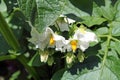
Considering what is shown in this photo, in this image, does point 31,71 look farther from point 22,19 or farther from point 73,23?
point 73,23

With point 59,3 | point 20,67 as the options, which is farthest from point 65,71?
point 20,67

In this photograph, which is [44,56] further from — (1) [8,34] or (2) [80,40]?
(1) [8,34]

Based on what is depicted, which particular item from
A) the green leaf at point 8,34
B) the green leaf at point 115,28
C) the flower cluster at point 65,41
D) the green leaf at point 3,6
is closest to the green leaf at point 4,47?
Result: the green leaf at point 8,34

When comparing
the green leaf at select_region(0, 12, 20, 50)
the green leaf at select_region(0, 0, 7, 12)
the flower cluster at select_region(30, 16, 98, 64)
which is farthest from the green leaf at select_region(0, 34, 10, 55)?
the flower cluster at select_region(30, 16, 98, 64)

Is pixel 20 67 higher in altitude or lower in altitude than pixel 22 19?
lower

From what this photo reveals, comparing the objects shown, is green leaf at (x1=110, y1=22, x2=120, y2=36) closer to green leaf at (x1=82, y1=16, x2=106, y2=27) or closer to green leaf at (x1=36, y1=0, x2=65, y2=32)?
green leaf at (x1=82, y1=16, x2=106, y2=27)

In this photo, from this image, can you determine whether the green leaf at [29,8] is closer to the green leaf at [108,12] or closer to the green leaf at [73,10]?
the green leaf at [73,10]

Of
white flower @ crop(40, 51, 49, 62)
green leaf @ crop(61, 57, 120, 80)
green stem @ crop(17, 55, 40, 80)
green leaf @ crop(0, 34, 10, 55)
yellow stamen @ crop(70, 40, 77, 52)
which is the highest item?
yellow stamen @ crop(70, 40, 77, 52)
